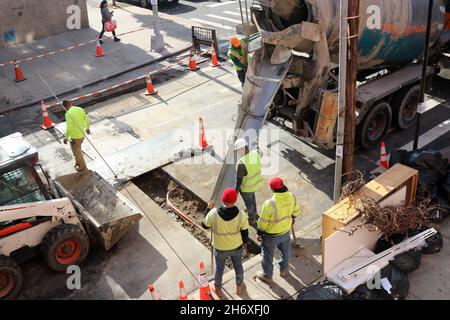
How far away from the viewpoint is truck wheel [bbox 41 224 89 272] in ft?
24.0

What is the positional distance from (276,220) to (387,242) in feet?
6.32

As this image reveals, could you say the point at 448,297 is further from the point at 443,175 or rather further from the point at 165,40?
the point at 165,40

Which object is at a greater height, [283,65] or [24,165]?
[283,65]

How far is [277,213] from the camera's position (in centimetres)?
643

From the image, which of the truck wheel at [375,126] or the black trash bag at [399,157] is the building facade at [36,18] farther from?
the black trash bag at [399,157]

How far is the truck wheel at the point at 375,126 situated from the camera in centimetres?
1002

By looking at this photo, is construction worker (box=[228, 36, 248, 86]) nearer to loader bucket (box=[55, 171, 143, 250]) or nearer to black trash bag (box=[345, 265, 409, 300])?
loader bucket (box=[55, 171, 143, 250])

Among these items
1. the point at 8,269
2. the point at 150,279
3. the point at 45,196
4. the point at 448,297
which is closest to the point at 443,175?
the point at 448,297

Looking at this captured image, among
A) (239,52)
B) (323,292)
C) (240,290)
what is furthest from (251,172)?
(239,52)

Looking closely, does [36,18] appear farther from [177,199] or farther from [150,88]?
[177,199]

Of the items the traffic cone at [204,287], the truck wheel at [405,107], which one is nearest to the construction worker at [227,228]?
the traffic cone at [204,287]

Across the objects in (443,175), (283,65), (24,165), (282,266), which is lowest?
(282,266)
